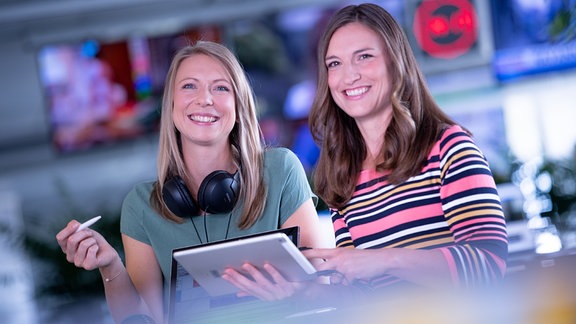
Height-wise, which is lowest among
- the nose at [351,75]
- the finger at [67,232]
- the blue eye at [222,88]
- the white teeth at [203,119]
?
the finger at [67,232]

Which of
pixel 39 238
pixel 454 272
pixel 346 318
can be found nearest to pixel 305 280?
pixel 454 272

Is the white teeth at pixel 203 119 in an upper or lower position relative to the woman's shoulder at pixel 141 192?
upper

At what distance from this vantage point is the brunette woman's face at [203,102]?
1813 mm

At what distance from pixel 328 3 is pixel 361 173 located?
18.4ft

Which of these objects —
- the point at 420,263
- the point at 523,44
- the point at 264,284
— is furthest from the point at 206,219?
the point at 523,44

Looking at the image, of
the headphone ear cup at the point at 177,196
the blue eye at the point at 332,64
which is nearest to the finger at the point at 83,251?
the headphone ear cup at the point at 177,196

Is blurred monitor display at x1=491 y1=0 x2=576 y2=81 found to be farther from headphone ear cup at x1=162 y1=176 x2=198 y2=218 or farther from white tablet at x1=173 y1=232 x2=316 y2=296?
white tablet at x1=173 y1=232 x2=316 y2=296

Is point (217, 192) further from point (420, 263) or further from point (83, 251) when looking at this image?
point (420, 263)

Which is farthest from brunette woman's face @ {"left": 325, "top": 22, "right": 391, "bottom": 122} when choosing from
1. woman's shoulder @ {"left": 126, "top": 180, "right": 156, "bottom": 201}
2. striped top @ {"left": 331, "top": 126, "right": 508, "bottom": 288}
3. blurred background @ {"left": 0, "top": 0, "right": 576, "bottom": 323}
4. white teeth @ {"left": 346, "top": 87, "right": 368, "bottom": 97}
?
blurred background @ {"left": 0, "top": 0, "right": 576, "bottom": 323}

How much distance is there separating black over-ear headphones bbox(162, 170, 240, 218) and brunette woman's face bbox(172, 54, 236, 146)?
0.10 meters

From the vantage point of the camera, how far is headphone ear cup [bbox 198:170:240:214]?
1.75 meters

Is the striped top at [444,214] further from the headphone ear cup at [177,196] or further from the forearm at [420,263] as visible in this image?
the headphone ear cup at [177,196]

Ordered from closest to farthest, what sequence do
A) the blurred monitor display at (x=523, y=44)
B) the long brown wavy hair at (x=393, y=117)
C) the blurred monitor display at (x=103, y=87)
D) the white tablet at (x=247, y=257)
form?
the white tablet at (x=247, y=257) → the long brown wavy hair at (x=393, y=117) → the blurred monitor display at (x=523, y=44) → the blurred monitor display at (x=103, y=87)

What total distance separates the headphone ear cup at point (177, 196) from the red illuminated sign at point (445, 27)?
210 inches
